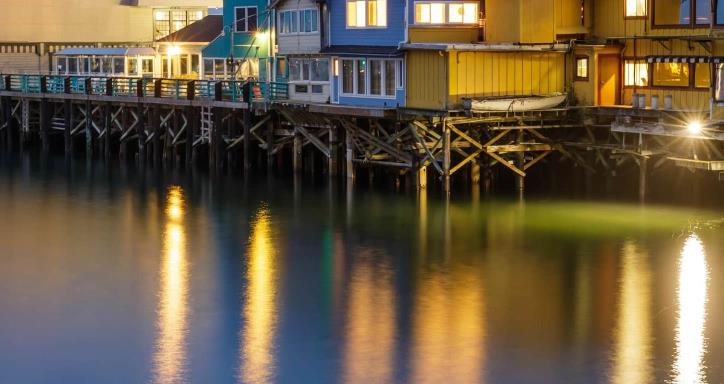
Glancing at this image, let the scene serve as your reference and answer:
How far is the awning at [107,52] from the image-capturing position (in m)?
64.1

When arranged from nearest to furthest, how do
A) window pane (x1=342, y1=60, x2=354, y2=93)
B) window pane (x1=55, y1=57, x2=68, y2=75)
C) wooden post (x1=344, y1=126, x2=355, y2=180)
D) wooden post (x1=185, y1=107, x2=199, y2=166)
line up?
window pane (x1=342, y1=60, x2=354, y2=93)
wooden post (x1=344, y1=126, x2=355, y2=180)
wooden post (x1=185, y1=107, x2=199, y2=166)
window pane (x1=55, y1=57, x2=68, y2=75)

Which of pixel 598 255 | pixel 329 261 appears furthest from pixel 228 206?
pixel 598 255

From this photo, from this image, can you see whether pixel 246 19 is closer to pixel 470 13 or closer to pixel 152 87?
pixel 152 87

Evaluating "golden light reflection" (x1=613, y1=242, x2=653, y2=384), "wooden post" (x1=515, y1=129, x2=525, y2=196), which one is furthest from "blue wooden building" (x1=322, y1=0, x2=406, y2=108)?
"golden light reflection" (x1=613, y1=242, x2=653, y2=384)

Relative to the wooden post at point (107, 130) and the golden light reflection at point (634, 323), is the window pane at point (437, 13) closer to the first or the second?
the golden light reflection at point (634, 323)

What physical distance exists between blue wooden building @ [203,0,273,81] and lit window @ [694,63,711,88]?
728 inches

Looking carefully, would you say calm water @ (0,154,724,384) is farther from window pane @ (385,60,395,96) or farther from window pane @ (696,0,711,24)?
window pane @ (696,0,711,24)

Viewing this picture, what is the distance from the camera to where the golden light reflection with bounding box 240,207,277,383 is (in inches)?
987

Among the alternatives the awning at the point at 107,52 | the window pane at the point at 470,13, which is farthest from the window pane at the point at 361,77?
the awning at the point at 107,52

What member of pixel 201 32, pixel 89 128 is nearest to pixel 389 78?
pixel 89 128

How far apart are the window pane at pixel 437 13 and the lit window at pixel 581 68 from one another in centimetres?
444

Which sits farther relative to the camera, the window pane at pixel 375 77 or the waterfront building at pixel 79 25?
the waterfront building at pixel 79 25

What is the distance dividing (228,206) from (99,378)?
63.4 feet

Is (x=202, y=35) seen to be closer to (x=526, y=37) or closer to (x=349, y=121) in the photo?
(x=349, y=121)
